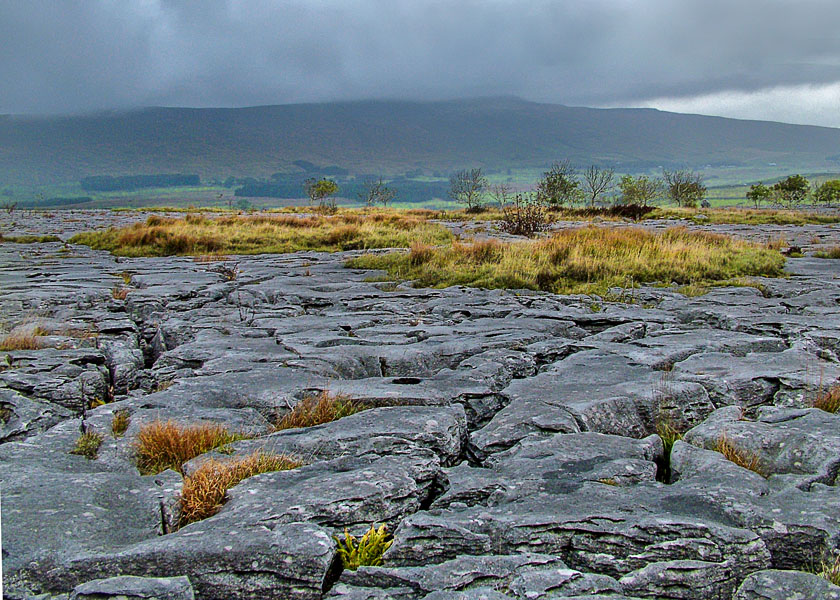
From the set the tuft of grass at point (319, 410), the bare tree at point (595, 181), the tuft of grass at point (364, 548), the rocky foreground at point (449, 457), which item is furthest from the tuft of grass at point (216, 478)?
the bare tree at point (595, 181)

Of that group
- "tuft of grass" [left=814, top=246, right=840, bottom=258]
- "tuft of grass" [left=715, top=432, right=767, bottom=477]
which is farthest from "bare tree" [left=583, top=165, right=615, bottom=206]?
"tuft of grass" [left=715, top=432, right=767, bottom=477]

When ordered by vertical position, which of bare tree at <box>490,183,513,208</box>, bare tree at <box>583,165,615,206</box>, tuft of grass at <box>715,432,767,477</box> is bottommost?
tuft of grass at <box>715,432,767,477</box>

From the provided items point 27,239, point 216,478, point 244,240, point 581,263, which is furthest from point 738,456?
point 27,239

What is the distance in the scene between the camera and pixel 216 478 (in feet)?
13.0

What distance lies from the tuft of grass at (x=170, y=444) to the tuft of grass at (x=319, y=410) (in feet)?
2.07

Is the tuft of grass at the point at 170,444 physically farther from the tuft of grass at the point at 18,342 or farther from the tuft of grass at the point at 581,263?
the tuft of grass at the point at 581,263

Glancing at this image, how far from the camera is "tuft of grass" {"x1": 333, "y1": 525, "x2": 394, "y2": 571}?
339 cm

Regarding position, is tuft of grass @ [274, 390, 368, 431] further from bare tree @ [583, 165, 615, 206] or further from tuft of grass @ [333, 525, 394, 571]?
bare tree @ [583, 165, 615, 206]

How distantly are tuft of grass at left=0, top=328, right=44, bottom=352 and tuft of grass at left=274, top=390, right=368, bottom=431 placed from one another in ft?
12.9

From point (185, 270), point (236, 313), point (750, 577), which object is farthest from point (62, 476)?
point (185, 270)

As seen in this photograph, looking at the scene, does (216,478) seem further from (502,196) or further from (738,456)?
(502,196)

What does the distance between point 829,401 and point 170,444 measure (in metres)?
5.69

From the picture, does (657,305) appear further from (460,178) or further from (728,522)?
(460,178)

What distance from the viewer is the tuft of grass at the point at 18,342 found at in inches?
280
